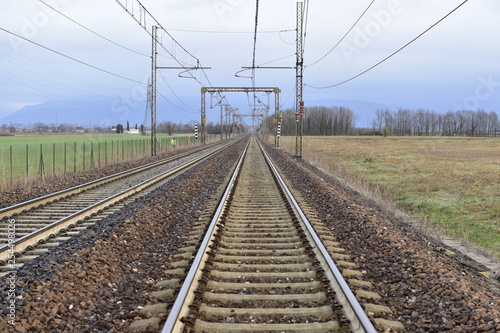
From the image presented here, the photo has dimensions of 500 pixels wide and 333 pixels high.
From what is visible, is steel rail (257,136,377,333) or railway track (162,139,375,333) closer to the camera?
steel rail (257,136,377,333)

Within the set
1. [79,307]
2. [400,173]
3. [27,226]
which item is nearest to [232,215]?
[27,226]

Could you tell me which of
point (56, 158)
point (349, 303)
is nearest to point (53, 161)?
point (56, 158)

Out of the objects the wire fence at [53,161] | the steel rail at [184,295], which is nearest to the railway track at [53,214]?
the steel rail at [184,295]

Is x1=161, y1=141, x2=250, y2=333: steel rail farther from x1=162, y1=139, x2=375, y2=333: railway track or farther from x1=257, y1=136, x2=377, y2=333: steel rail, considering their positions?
x1=257, y1=136, x2=377, y2=333: steel rail

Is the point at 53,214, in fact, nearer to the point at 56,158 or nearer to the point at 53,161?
the point at 53,161

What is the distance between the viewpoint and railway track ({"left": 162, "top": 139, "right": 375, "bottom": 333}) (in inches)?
172

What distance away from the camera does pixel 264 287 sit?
550 centimetres

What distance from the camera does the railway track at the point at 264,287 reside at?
4367mm

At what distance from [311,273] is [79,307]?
295cm

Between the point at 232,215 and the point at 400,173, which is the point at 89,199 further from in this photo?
the point at 400,173

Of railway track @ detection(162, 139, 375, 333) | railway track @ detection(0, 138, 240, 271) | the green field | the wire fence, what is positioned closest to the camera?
railway track @ detection(162, 139, 375, 333)

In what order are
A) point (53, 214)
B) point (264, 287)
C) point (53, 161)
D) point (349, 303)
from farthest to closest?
1. point (53, 161)
2. point (53, 214)
3. point (264, 287)
4. point (349, 303)

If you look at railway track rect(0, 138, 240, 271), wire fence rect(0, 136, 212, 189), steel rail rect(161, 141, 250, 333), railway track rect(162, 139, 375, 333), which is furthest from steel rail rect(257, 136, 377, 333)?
wire fence rect(0, 136, 212, 189)

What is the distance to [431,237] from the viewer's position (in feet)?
30.4
